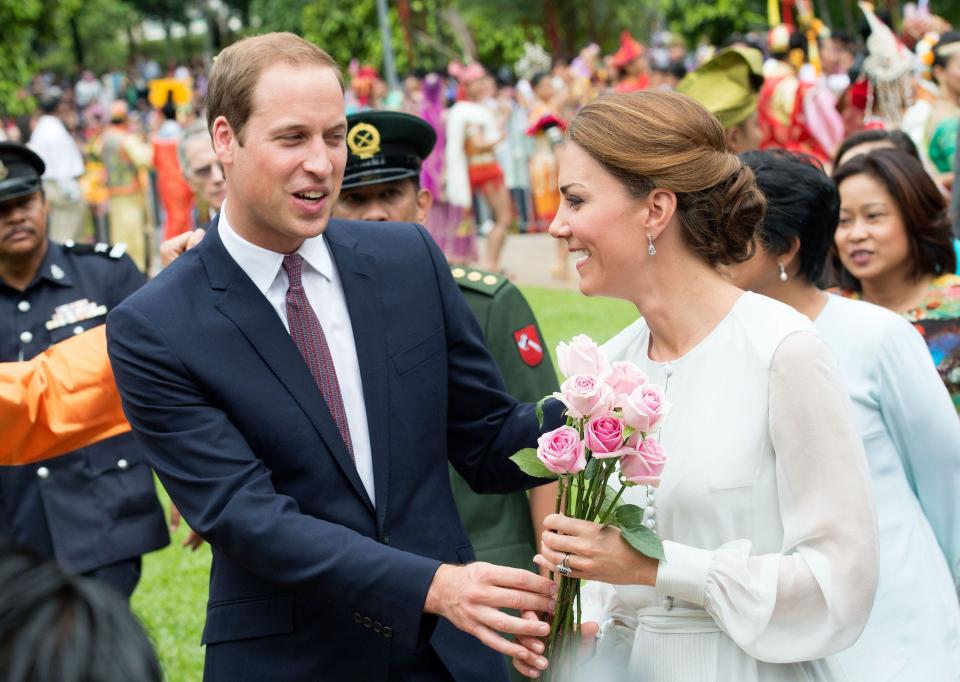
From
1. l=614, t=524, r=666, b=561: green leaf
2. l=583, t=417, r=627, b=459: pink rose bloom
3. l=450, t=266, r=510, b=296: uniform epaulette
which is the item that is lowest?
l=450, t=266, r=510, b=296: uniform epaulette

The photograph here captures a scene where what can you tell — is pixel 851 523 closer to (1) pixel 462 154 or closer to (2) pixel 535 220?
(1) pixel 462 154

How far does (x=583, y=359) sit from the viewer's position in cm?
255

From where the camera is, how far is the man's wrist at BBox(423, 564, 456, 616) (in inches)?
105

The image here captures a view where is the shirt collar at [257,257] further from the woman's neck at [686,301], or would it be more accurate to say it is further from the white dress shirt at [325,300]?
the woman's neck at [686,301]

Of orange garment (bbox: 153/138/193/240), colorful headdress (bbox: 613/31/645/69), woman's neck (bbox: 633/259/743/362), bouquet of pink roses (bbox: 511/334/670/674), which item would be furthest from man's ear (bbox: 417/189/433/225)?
colorful headdress (bbox: 613/31/645/69)

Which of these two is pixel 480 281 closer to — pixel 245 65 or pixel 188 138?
pixel 245 65

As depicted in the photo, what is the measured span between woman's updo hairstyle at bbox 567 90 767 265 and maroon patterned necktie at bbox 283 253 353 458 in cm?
70

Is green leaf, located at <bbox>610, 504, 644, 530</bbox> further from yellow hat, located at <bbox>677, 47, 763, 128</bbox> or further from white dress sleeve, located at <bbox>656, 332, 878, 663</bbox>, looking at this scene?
yellow hat, located at <bbox>677, 47, 763, 128</bbox>

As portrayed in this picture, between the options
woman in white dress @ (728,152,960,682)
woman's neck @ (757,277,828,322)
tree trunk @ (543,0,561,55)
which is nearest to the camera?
woman in white dress @ (728,152,960,682)

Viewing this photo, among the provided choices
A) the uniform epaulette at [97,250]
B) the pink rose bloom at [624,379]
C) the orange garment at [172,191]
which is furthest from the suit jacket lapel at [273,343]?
the orange garment at [172,191]

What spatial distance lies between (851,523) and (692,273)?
0.66 m

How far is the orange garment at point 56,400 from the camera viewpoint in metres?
4.14

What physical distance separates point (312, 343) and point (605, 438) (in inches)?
30.0

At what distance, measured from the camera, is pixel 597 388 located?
8.13ft
